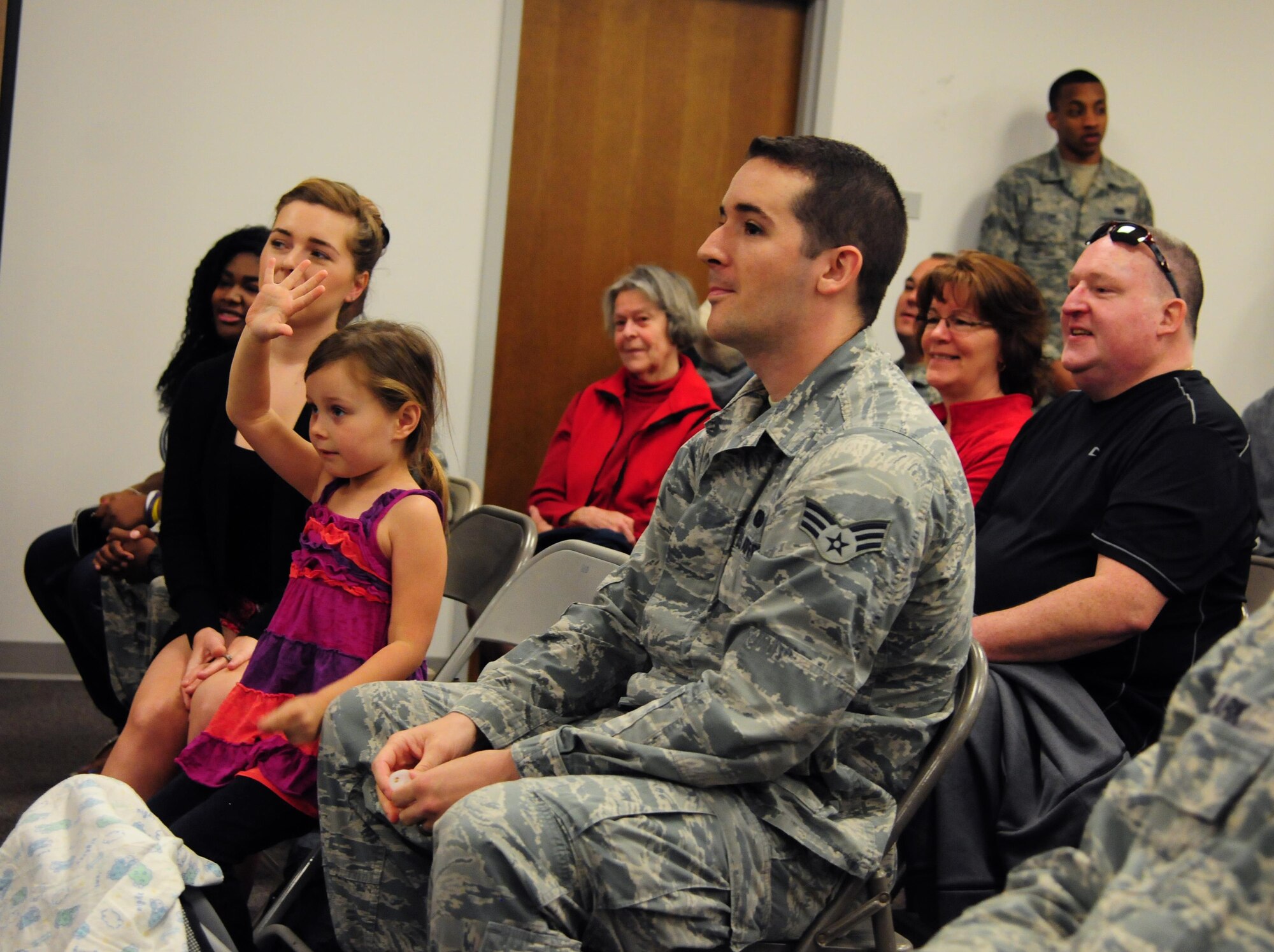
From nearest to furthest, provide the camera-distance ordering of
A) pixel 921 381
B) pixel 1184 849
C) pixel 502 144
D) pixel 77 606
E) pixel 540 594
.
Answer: pixel 1184 849 → pixel 540 594 → pixel 77 606 → pixel 921 381 → pixel 502 144

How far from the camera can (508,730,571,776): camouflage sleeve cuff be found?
140cm

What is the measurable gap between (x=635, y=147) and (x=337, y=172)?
1.13 m

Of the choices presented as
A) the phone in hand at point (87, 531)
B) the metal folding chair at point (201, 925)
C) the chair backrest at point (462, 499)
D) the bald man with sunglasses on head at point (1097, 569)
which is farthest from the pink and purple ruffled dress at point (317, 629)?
the phone in hand at point (87, 531)

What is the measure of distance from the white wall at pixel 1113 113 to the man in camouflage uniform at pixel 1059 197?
16 centimetres

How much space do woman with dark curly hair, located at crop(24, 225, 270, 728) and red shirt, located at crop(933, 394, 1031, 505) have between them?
1.86m

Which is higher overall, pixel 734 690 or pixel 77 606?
pixel 734 690

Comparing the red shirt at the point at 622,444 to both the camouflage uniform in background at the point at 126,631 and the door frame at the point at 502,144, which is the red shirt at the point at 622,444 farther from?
the camouflage uniform in background at the point at 126,631

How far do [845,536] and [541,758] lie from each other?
17.4 inches

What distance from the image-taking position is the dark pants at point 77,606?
3080mm

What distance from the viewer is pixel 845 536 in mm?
1317

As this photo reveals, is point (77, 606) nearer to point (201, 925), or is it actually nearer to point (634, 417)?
point (634, 417)

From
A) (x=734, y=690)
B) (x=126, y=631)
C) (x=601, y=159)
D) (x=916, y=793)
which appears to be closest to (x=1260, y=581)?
(x=916, y=793)

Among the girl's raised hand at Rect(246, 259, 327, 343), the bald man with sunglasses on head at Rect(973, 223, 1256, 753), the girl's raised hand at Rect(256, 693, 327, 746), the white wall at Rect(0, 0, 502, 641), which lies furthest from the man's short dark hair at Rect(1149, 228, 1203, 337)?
the white wall at Rect(0, 0, 502, 641)

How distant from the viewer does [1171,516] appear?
1896 millimetres
